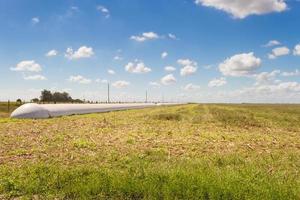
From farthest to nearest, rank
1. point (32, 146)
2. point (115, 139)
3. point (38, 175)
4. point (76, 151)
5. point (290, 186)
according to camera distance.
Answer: point (115, 139)
point (32, 146)
point (76, 151)
point (38, 175)
point (290, 186)

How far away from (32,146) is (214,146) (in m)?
8.40

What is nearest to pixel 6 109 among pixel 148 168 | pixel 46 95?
pixel 148 168

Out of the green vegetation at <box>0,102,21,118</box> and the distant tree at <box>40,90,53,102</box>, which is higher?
the distant tree at <box>40,90,53,102</box>

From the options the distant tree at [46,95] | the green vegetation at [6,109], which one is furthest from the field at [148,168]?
the distant tree at [46,95]

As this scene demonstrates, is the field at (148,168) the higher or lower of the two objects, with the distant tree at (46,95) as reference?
lower

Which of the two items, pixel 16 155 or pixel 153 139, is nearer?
pixel 16 155

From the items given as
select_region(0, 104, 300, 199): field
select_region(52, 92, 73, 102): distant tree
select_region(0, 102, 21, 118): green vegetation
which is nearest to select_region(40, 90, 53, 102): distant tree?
select_region(52, 92, 73, 102): distant tree

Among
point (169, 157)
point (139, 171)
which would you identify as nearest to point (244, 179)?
point (139, 171)

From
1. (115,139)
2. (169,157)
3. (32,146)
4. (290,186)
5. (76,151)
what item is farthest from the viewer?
(115,139)

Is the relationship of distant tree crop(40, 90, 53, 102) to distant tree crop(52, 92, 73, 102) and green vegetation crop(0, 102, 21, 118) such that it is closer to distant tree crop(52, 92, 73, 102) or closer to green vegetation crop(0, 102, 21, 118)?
distant tree crop(52, 92, 73, 102)

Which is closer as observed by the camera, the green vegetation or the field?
the field

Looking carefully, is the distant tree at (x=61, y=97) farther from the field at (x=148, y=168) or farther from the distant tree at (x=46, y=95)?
the field at (x=148, y=168)

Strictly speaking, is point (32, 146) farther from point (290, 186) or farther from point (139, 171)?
point (290, 186)

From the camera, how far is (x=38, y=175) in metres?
10.4
